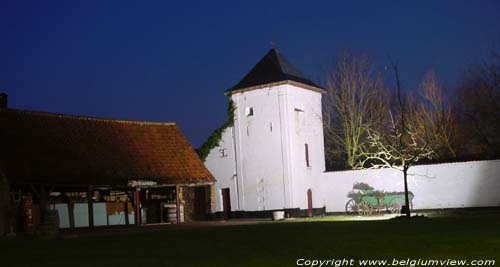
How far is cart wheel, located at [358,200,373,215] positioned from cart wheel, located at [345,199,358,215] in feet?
5.38

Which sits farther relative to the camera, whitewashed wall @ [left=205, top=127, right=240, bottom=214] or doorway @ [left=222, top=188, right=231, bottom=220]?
doorway @ [left=222, top=188, right=231, bottom=220]

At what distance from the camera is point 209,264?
11695 mm

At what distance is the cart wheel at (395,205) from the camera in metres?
33.5

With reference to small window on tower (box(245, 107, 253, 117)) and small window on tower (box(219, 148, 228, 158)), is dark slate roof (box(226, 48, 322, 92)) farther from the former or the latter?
small window on tower (box(219, 148, 228, 158))

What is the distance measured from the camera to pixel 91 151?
30.3m

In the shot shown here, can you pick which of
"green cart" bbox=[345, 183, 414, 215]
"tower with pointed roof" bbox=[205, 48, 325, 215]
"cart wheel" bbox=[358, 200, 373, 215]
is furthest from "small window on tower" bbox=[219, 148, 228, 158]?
"cart wheel" bbox=[358, 200, 373, 215]

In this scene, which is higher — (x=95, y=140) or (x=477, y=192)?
(x=95, y=140)

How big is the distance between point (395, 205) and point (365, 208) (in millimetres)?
1470

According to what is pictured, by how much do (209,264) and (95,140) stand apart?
20659 millimetres

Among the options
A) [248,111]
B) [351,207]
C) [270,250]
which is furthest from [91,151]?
[270,250]

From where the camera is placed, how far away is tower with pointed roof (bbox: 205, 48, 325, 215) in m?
36.3

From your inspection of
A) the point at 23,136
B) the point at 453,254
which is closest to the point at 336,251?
the point at 453,254

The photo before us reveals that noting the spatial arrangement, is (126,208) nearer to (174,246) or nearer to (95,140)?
(95,140)

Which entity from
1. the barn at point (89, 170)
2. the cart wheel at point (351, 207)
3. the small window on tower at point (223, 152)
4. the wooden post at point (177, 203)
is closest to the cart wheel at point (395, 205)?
the cart wheel at point (351, 207)
